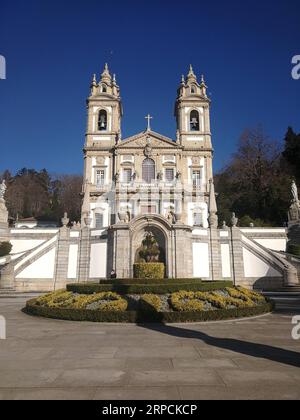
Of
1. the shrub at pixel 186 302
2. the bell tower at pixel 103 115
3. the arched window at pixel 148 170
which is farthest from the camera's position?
the bell tower at pixel 103 115

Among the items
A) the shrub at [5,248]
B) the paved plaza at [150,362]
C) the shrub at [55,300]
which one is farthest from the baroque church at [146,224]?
the paved plaza at [150,362]

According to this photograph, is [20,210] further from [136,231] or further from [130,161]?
[136,231]

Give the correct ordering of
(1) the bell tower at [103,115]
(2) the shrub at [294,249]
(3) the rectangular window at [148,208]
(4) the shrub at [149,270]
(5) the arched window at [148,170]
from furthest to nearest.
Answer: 1. (1) the bell tower at [103,115]
2. (5) the arched window at [148,170]
3. (3) the rectangular window at [148,208]
4. (2) the shrub at [294,249]
5. (4) the shrub at [149,270]

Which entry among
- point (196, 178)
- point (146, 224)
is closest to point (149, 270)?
point (146, 224)

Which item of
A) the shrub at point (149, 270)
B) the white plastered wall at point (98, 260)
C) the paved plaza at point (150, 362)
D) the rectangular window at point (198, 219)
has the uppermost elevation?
the rectangular window at point (198, 219)

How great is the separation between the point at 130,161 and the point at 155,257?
28264 mm

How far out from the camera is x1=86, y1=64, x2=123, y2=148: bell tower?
45.3 m

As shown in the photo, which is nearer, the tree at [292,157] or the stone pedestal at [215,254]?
the stone pedestal at [215,254]

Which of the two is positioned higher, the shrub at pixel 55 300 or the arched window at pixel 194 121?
the arched window at pixel 194 121

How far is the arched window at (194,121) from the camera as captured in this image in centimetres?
4675

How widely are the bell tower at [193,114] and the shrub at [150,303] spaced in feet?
118

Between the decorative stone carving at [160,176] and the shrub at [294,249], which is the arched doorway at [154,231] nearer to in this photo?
the shrub at [294,249]

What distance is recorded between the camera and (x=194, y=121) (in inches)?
1838
